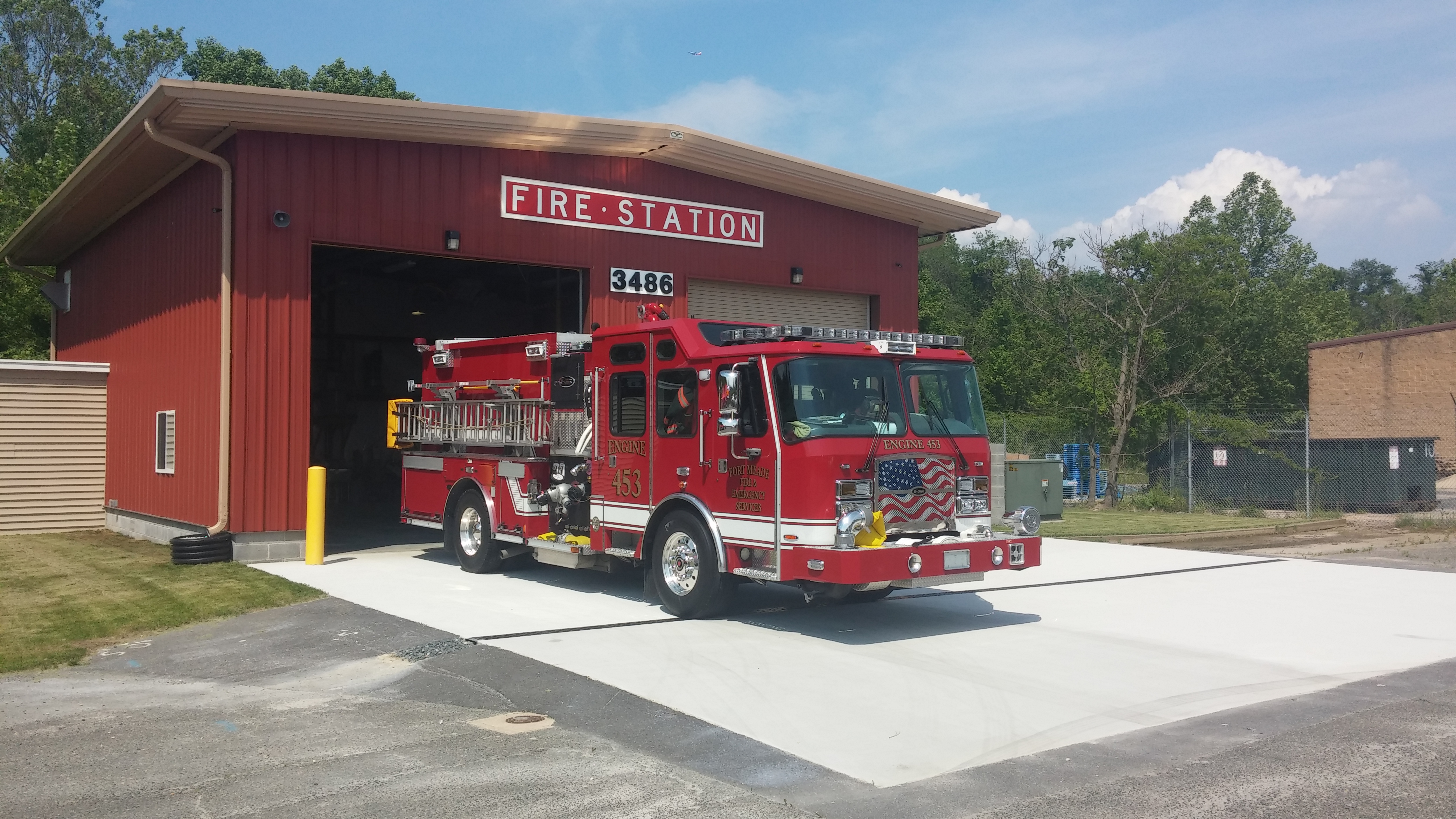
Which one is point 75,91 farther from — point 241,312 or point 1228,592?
point 1228,592

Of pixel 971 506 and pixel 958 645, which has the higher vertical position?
pixel 971 506

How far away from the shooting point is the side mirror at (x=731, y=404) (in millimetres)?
9945

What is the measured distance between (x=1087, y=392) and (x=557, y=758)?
77.8 feet

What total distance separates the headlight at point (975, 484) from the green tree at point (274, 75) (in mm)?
45862

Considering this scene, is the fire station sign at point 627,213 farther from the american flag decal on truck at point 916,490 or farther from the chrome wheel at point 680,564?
the american flag decal on truck at point 916,490

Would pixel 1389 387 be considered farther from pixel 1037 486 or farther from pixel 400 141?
pixel 400 141

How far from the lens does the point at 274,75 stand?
53281mm

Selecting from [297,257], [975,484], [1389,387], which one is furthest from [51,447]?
[1389,387]

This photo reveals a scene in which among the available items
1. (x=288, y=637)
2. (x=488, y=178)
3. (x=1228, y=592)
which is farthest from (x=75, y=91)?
(x=1228, y=592)

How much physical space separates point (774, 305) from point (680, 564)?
9.45m

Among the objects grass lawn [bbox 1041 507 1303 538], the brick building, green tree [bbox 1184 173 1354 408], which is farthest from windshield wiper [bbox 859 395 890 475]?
the brick building

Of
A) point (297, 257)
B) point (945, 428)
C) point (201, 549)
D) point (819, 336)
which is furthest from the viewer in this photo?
point (297, 257)

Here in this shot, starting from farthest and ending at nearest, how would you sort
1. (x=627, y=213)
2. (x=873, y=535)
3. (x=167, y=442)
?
(x=627, y=213) → (x=167, y=442) → (x=873, y=535)

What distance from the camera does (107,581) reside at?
1334cm
